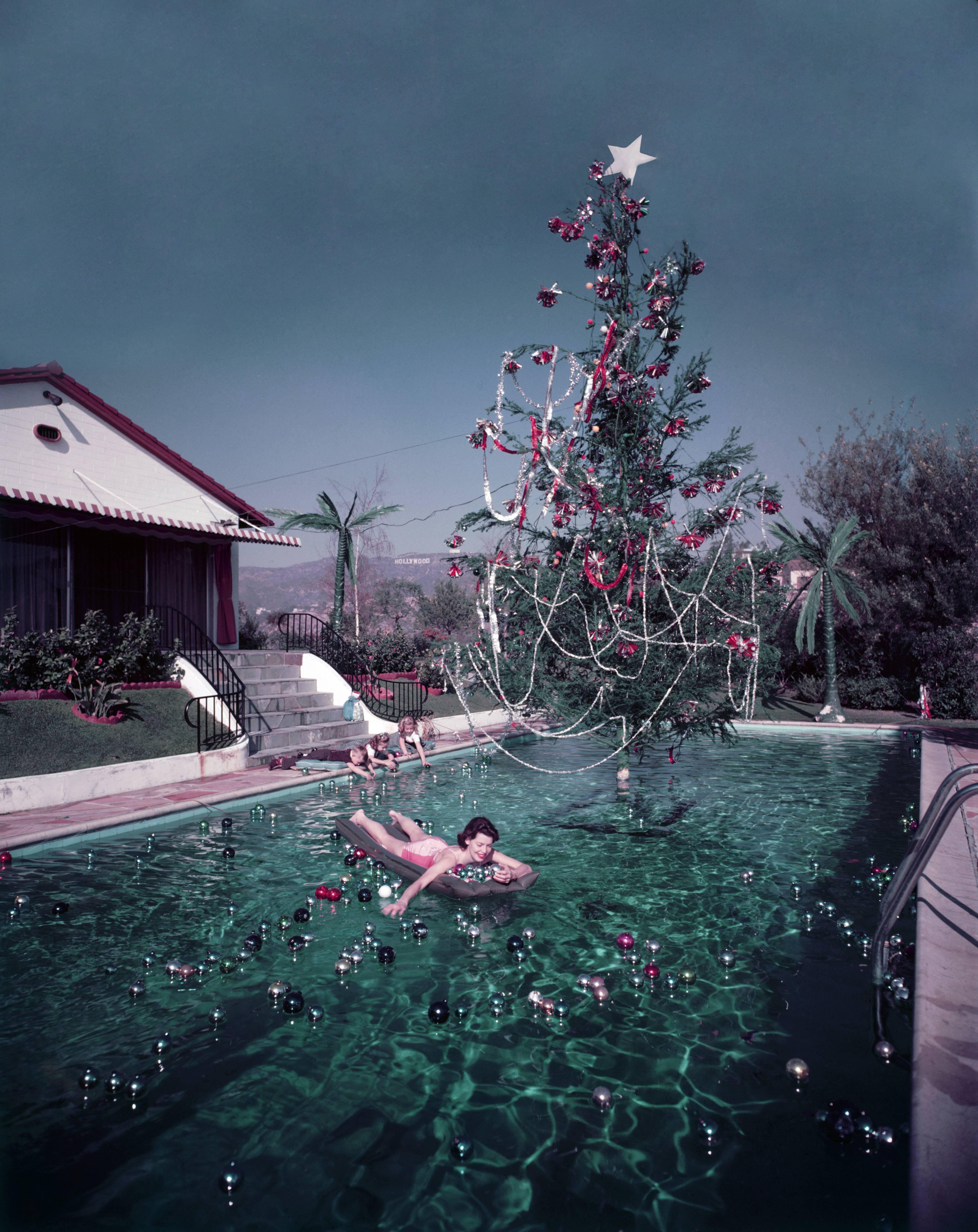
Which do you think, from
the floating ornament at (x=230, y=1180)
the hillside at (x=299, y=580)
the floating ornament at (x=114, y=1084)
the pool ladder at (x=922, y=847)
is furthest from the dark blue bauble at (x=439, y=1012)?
the hillside at (x=299, y=580)

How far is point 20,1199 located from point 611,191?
39.5ft

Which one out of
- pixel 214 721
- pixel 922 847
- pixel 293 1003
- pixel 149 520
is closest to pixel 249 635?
pixel 149 520

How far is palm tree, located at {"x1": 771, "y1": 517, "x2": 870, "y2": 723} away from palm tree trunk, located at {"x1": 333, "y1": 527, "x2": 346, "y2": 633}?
47.7 feet

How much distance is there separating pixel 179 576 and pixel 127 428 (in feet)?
11.9

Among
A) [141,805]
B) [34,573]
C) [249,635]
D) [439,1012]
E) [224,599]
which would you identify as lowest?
[439,1012]

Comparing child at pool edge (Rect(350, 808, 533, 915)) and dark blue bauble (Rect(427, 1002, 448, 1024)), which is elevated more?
child at pool edge (Rect(350, 808, 533, 915))

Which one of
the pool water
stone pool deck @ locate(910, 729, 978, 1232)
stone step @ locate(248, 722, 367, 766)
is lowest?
the pool water

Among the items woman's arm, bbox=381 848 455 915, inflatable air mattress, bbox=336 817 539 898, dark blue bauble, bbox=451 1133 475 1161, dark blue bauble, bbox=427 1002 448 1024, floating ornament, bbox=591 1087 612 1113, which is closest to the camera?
dark blue bauble, bbox=451 1133 475 1161

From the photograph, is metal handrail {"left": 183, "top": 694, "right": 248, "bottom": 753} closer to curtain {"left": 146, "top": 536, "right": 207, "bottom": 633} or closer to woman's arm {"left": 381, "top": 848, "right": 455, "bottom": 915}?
curtain {"left": 146, "top": 536, "right": 207, "bottom": 633}

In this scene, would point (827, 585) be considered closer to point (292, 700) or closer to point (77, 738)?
point (292, 700)

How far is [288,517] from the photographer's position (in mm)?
29141

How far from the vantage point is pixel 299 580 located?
144 metres

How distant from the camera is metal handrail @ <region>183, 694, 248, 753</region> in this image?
13.4 metres

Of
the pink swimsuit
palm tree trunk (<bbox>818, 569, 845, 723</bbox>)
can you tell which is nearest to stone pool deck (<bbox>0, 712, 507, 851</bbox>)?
the pink swimsuit
